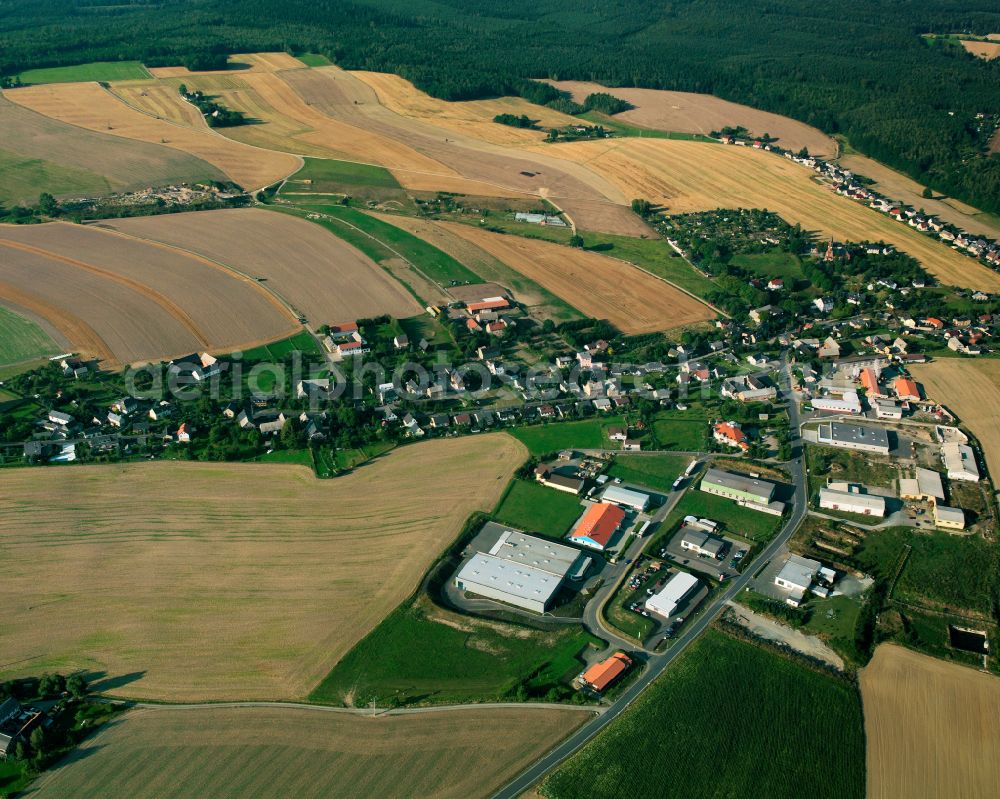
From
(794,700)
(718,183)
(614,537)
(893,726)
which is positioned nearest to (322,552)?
(614,537)

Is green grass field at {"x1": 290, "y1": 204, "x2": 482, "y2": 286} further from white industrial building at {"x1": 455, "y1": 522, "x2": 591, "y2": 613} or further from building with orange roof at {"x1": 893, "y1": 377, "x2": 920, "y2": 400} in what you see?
white industrial building at {"x1": 455, "y1": 522, "x2": 591, "y2": 613}

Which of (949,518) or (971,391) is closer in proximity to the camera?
(949,518)

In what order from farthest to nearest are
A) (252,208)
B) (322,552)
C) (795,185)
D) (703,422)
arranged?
1. (795,185)
2. (252,208)
3. (703,422)
4. (322,552)

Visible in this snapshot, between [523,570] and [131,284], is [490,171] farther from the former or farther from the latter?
[523,570]

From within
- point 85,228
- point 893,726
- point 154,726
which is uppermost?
point 85,228

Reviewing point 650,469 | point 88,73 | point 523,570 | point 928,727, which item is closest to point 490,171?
point 650,469

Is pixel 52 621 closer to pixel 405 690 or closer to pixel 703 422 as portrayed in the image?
pixel 405 690
